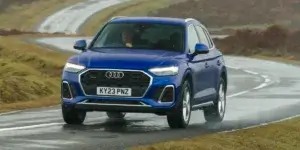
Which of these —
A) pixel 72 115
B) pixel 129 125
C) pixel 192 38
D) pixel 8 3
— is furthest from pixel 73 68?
pixel 8 3

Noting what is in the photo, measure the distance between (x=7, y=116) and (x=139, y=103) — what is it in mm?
3545

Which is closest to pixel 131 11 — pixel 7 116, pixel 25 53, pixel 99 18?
pixel 99 18

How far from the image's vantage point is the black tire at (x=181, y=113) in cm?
1370

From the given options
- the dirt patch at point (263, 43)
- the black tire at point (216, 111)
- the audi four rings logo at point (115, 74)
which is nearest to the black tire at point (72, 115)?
the audi four rings logo at point (115, 74)

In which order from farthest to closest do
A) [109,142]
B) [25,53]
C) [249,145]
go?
1. [25,53]
2. [249,145]
3. [109,142]

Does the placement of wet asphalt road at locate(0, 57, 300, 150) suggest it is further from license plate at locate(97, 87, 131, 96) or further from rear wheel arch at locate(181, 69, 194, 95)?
rear wheel arch at locate(181, 69, 194, 95)

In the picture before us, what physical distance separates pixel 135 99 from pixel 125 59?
0.60 m

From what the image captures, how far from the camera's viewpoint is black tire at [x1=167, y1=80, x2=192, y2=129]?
13.7 meters

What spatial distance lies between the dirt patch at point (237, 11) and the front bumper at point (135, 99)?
74.4 meters

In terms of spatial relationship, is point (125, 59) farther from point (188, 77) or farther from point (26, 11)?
point (26, 11)

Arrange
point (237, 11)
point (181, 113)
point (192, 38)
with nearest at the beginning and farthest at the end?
1. point (181, 113)
2. point (192, 38)
3. point (237, 11)

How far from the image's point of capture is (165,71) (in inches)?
530

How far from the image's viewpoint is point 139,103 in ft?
44.0

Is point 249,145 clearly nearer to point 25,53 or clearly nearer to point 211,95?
point 211,95
